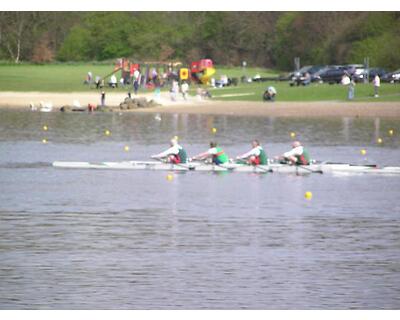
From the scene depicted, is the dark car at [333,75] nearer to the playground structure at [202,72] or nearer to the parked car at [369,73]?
the parked car at [369,73]

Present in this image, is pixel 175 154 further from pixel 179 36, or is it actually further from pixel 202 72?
pixel 179 36

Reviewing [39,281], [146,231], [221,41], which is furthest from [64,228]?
[221,41]

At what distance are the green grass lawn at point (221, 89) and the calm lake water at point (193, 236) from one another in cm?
2198

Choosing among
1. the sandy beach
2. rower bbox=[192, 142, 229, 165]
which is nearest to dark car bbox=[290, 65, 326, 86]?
the sandy beach

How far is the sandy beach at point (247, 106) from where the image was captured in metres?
65.8

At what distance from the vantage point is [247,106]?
70.3 metres

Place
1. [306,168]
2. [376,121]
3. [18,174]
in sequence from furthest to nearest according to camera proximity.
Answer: [376,121], [18,174], [306,168]

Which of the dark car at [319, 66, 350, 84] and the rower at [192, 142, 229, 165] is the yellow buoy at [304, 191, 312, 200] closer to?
the rower at [192, 142, 229, 165]

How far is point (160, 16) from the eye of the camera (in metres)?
134

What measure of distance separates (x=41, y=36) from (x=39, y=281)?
10087 centimetres

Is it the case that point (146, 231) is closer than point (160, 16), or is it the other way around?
point (146, 231)

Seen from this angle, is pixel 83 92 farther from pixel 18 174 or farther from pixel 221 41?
pixel 18 174

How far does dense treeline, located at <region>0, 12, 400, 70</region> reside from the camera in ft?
343

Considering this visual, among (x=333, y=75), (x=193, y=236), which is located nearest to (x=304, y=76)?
(x=333, y=75)
